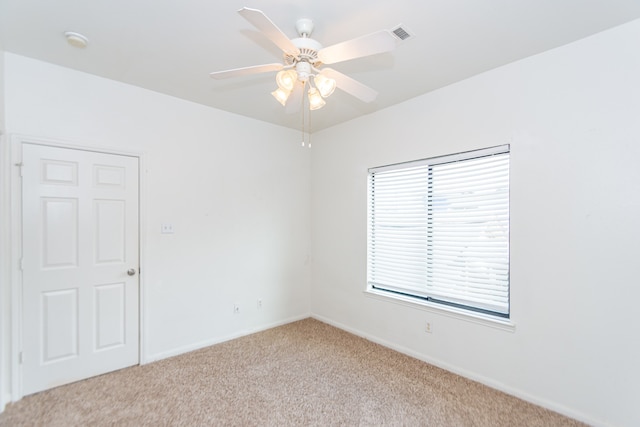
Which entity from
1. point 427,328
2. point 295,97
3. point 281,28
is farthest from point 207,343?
point 281,28

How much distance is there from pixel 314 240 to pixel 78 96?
306 centimetres

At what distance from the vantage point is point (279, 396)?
246cm

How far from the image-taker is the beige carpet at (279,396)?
2.17 m

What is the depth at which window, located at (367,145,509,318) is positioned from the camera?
103 inches

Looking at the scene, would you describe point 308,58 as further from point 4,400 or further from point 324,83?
point 4,400

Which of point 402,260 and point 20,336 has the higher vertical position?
point 402,260

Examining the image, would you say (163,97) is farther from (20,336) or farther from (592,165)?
(592,165)

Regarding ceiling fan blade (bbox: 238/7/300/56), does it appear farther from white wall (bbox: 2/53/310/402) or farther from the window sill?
the window sill

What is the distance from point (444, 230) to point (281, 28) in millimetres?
2258

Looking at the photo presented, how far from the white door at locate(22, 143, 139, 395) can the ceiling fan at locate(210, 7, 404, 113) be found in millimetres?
1750

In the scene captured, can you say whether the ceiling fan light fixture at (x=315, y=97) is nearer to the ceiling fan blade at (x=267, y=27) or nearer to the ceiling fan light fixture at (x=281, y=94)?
the ceiling fan light fixture at (x=281, y=94)

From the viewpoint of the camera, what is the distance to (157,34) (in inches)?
83.7

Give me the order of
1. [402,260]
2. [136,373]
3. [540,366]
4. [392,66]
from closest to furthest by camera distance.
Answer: [540,366] < [392,66] < [136,373] < [402,260]

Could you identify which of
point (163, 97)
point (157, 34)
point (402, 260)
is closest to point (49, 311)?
point (163, 97)
